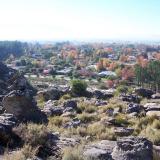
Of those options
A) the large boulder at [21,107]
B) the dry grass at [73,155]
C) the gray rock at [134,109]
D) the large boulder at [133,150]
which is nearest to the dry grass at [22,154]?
the dry grass at [73,155]

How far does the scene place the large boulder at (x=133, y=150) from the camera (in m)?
10.9

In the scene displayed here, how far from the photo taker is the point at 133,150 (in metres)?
11.0

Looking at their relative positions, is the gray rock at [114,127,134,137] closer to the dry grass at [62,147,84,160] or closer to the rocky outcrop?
the rocky outcrop

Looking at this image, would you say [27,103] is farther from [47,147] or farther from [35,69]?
[35,69]

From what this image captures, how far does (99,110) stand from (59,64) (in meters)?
140

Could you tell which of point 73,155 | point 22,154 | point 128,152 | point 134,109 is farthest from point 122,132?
point 134,109

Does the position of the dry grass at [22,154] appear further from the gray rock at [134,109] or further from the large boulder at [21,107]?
the gray rock at [134,109]

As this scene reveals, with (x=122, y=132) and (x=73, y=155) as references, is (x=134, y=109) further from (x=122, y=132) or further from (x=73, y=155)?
(x=73, y=155)

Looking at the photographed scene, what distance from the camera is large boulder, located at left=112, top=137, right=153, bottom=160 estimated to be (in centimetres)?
1094

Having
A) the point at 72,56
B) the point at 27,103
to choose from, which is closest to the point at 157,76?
the point at 27,103

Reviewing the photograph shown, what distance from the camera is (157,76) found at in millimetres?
94062

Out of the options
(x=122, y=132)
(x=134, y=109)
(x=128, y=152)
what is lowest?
(x=134, y=109)

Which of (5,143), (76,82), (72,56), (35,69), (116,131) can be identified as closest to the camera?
(5,143)

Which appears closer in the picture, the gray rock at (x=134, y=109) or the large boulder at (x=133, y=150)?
the large boulder at (x=133, y=150)
